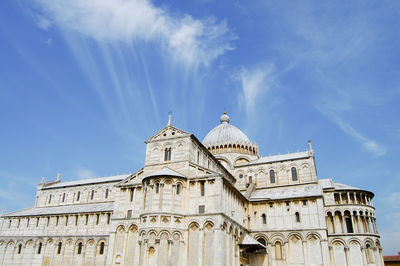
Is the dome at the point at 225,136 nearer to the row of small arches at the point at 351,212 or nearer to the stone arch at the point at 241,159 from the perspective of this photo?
the stone arch at the point at 241,159

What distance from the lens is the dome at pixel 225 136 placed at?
50.1m

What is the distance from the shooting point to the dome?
50100mm

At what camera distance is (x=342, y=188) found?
37.3m

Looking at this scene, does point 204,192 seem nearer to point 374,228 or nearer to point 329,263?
point 329,263

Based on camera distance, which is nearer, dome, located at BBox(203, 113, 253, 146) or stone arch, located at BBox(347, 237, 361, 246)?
stone arch, located at BBox(347, 237, 361, 246)

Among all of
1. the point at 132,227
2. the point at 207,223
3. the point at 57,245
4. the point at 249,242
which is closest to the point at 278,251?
the point at 249,242

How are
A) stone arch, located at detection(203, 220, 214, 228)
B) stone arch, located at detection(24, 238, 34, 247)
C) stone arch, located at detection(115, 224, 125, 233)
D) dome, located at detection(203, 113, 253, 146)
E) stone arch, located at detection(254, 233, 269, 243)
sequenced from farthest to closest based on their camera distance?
dome, located at detection(203, 113, 253, 146) → stone arch, located at detection(24, 238, 34, 247) → stone arch, located at detection(254, 233, 269, 243) → stone arch, located at detection(115, 224, 125, 233) → stone arch, located at detection(203, 220, 214, 228)

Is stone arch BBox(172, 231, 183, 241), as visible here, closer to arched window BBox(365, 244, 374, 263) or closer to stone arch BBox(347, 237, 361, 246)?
stone arch BBox(347, 237, 361, 246)

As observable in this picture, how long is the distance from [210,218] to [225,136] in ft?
78.6

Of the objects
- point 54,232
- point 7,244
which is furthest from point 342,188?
point 7,244

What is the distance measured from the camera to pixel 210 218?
2812cm

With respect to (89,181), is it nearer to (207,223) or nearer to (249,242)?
(249,242)

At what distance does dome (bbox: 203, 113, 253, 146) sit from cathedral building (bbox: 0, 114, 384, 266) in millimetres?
225

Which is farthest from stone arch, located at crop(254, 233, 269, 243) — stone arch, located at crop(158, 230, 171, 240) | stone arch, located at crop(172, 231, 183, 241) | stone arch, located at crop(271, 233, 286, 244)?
stone arch, located at crop(158, 230, 171, 240)
